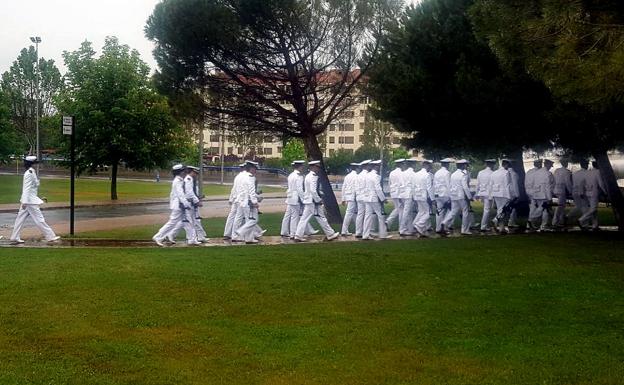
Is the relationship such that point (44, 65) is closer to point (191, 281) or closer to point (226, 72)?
point (226, 72)

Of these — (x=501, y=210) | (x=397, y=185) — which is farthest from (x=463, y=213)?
(x=397, y=185)

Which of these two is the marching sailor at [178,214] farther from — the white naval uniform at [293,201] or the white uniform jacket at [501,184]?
the white uniform jacket at [501,184]

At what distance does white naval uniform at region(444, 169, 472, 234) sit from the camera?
19.5 meters

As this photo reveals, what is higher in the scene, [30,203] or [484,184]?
[484,184]

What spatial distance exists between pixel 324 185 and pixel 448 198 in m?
5.34

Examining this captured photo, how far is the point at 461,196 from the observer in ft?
64.1

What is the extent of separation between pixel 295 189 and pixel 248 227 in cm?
163

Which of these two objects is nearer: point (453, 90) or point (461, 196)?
point (461, 196)

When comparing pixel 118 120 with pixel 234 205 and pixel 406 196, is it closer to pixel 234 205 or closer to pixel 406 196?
pixel 234 205

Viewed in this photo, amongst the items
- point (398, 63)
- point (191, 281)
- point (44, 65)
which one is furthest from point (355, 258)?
point (44, 65)

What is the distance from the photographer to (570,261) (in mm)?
13758

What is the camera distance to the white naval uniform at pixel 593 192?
68.2ft

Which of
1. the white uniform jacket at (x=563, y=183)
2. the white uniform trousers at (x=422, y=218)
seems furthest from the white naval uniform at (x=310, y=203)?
the white uniform jacket at (x=563, y=183)

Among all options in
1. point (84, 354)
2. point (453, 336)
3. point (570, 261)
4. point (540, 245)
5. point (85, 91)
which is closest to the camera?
point (84, 354)
